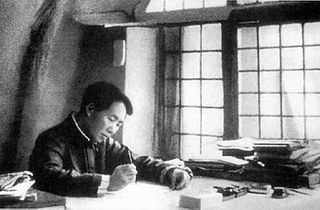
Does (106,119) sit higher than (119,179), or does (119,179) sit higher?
(106,119)

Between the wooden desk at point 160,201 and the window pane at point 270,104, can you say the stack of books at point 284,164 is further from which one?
the window pane at point 270,104

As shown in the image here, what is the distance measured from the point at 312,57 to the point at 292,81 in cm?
17

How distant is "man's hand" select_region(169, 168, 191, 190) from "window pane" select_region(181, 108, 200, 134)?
3.59ft

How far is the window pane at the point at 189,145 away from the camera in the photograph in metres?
3.07

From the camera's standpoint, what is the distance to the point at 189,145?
308 centimetres

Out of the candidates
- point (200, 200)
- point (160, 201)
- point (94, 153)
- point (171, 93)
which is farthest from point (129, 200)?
point (171, 93)

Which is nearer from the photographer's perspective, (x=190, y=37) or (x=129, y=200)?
(x=129, y=200)

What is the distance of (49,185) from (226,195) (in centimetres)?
64

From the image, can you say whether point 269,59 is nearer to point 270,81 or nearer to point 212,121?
point 270,81

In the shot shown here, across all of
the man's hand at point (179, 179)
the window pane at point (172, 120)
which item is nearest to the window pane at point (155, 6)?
the window pane at point (172, 120)

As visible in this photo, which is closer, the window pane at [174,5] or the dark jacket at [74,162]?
the dark jacket at [74,162]

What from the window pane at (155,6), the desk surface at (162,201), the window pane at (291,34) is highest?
the window pane at (155,6)

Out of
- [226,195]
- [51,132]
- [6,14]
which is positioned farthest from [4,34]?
[226,195]

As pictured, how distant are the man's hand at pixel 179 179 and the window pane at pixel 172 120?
1.08 meters
